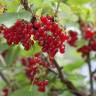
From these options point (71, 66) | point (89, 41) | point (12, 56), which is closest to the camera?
point (89, 41)

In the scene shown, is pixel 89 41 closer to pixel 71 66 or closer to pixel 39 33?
pixel 71 66

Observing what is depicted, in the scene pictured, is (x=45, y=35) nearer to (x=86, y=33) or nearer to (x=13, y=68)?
(x=86, y=33)

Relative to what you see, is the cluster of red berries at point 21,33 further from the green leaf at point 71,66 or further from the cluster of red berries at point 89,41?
the green leaf at point 71,66

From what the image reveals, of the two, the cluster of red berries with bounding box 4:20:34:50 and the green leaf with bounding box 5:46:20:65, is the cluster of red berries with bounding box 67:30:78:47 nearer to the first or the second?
the green leaf with bounding box 5:46:20:65

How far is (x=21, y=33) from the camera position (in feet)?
3.44

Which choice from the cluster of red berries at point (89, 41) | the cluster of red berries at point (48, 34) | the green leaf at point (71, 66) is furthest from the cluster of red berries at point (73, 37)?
the cluster of red berries at point (48, 34)

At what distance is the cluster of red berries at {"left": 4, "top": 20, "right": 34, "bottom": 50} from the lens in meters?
1.03

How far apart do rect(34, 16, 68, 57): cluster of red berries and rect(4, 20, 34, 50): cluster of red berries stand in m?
0.02

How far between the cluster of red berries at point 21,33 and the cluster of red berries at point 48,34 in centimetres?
2

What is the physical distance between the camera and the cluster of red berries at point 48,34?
1033mm

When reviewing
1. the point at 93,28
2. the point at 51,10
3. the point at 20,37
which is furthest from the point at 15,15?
the point at 93,28

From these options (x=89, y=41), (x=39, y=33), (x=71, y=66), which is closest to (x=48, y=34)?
(x=39, y=33)

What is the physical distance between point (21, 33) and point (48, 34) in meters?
0.08

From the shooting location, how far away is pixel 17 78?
179cm
